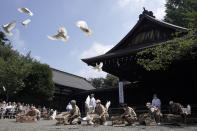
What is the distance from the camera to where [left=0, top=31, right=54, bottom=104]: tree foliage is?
18859mm

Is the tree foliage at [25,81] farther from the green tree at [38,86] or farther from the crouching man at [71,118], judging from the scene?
the crouching man at [71,118]

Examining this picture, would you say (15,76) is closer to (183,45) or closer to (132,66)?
(132,66)

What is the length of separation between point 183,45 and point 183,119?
3.44m

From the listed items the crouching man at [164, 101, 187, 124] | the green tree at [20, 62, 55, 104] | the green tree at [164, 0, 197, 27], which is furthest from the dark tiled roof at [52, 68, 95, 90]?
the crouching man at [164, 101, 187, 124]

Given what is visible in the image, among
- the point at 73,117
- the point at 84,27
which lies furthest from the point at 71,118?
the point at 84,27

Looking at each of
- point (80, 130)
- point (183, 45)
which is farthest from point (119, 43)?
point (80, 130)

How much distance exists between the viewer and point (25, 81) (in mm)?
20250

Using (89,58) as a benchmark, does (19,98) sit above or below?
below

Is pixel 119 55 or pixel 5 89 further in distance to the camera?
pixel 5 89

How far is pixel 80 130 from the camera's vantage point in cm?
691

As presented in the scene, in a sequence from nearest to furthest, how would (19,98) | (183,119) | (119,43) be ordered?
(183,119), (119,43), (19,98)

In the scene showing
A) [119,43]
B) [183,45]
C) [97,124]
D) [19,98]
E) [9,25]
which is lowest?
[97,124]

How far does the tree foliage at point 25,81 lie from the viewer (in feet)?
61.9

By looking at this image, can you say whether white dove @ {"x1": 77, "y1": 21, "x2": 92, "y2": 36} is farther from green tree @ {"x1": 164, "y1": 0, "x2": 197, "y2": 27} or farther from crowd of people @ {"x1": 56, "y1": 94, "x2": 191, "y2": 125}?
green tree @ {"x1": 164, "y1": 0, "x2": 197, "y2": 27}
